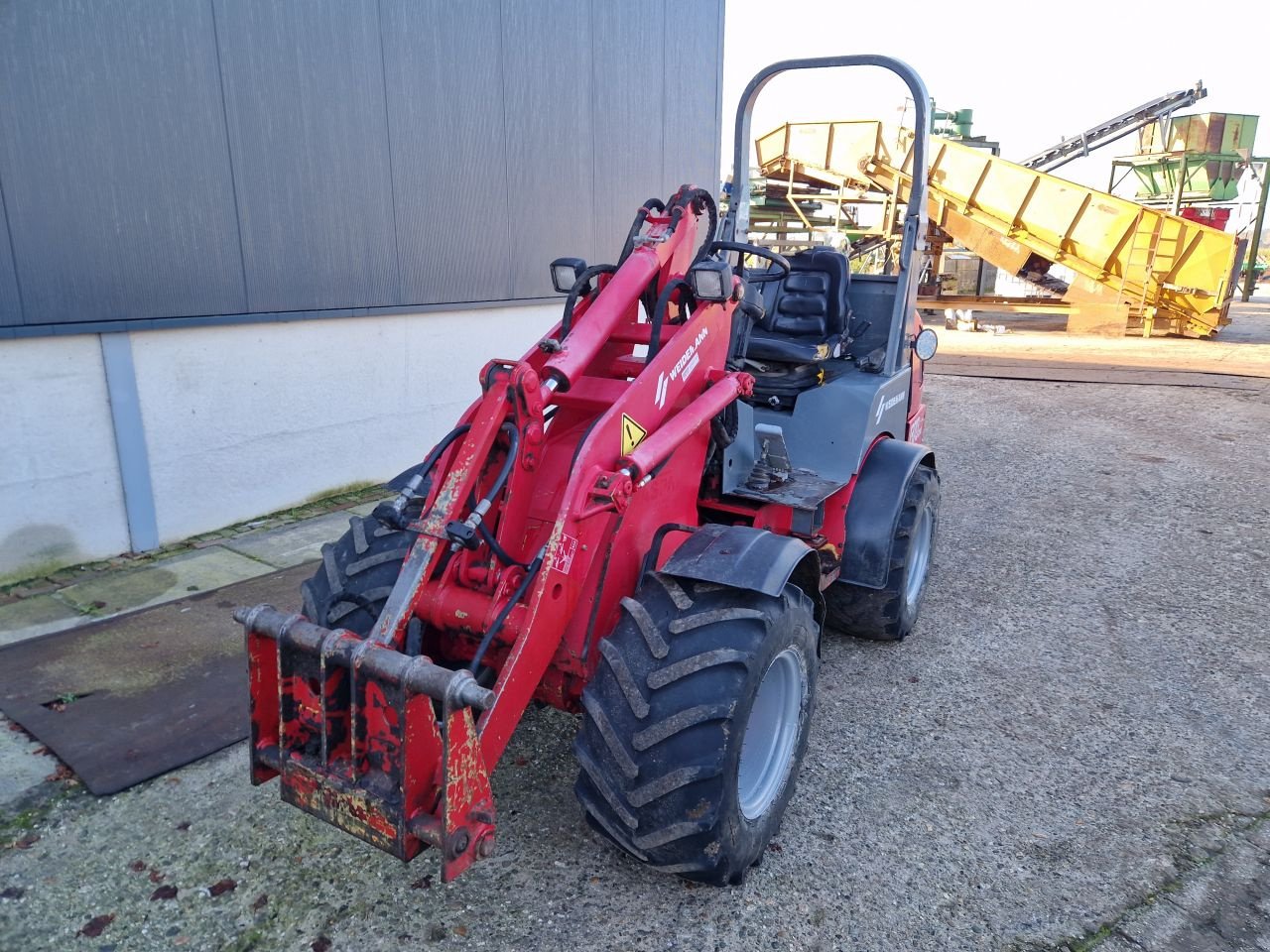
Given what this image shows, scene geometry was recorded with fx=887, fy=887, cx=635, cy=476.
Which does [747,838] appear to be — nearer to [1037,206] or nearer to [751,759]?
[751,759]

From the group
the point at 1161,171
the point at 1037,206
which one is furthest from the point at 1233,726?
the point at 1161,171

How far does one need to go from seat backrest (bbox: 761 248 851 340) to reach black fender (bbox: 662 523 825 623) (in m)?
2.08

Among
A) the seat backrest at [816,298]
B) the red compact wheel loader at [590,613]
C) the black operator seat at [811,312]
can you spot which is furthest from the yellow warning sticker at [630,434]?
the seat backrest at [816,298]

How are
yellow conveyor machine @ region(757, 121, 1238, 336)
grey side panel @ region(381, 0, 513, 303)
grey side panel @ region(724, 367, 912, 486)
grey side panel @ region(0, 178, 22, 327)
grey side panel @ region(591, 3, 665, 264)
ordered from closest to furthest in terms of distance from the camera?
grey side panel @ region(724, 367, 912, 486)
grey side panel @ region(0, 178, 22, 327)
grey side panel @ region(381, 0, 513, 303)
grey side panel @ region(591, 3, 665, 264)
yellow conveyor machine @ region(757, 121, 1238, 336)

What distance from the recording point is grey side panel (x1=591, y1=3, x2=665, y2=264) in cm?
786

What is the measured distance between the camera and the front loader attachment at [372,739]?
216cm

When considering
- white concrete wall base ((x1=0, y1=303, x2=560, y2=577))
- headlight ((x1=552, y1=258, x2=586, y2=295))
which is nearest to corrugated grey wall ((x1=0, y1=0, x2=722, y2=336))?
white concrete wall base ((x1=0, y1=303, x2=560, y2=577))

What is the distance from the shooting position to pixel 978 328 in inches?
684

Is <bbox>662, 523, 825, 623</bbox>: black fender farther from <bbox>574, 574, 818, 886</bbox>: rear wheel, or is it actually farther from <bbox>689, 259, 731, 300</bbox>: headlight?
<bbox>689, 259, 731, 300</bbox>: headlight

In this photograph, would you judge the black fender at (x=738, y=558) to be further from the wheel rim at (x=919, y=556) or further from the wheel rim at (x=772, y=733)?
the wheel rim at (x=919, y=556)

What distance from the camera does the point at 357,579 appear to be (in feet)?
10.1

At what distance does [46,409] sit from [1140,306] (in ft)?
54.1

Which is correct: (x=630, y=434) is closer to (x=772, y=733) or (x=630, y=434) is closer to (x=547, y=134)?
(x=772, y=733)

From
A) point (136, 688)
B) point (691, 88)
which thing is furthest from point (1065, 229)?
point (136, 688)
